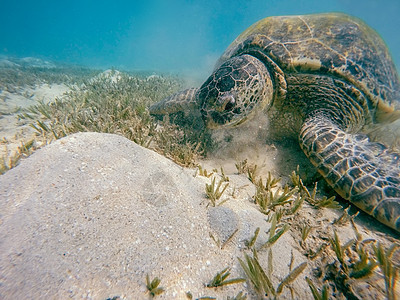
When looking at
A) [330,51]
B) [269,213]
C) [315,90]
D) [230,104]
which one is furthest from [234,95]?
[330,51]

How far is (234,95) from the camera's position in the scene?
8.23 ft

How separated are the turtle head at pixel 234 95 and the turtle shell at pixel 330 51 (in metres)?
0.65

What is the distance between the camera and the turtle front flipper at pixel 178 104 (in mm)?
3421

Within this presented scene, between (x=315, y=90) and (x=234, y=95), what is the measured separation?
4.75ft

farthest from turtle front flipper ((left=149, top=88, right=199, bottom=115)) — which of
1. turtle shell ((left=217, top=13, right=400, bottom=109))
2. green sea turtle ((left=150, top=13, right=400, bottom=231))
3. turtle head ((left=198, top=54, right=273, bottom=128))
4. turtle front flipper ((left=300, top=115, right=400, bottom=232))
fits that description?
turtle front flipper ((left=300, top=115, right=400, bottom=232))

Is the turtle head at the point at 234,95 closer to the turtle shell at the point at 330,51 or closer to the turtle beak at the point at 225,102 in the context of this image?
the turtle beak at the point at 225,102

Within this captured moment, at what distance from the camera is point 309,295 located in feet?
3.60

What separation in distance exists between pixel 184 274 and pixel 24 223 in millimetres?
1070

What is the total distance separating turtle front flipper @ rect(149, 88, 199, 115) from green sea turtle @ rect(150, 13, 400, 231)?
0.02 meters

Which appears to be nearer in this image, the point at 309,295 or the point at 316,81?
the point at 309,295

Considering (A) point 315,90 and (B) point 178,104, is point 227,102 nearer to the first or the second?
(B) point 178,104

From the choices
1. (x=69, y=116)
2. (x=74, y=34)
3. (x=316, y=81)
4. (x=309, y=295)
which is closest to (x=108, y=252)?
(x=309, y=295)

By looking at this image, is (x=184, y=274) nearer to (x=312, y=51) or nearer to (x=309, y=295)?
(x=309, y=295)

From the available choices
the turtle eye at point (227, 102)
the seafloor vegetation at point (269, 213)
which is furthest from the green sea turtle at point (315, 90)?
the seafloor vegetation at point (269, 213)
